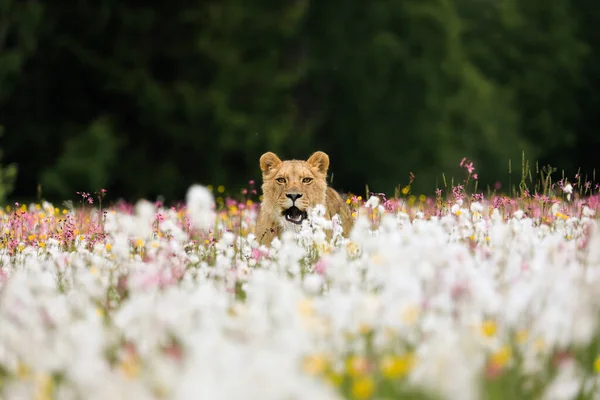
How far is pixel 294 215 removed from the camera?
8.99 meters

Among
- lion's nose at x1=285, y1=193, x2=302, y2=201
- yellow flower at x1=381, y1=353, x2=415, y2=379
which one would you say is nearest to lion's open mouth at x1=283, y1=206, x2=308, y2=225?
lion's nose at x1=285, y1=193, x2=302, y2=201

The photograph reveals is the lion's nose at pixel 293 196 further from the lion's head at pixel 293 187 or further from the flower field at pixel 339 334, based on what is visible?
the flower field at pixel 339 334

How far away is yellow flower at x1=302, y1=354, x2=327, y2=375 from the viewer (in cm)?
326

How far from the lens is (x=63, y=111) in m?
25.4

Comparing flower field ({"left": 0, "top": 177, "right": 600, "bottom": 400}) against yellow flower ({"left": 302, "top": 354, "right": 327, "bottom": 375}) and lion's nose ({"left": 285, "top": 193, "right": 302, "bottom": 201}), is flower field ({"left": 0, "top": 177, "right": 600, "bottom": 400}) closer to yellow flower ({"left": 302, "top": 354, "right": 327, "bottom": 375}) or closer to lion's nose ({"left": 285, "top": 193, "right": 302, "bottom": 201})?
yellow flower ({"left": 302, "top": 354, "right": 327, "bottom": 375})

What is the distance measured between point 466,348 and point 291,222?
5.78 m

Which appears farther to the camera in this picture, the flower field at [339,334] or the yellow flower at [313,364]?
the yellow flower at [313,364]

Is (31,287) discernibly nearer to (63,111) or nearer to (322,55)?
(63,111)

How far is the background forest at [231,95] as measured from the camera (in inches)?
950

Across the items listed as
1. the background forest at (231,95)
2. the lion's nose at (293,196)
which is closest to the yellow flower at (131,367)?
the lion's nose at (293,196)

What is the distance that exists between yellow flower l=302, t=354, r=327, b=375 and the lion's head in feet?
17.9

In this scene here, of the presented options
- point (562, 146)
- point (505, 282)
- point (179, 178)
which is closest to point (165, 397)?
point (505, 282)

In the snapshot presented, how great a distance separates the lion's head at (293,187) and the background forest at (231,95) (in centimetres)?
1242

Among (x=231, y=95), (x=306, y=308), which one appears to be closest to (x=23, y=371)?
(x=306, y=308)
